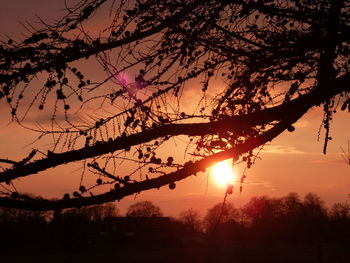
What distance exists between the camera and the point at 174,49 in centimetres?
524

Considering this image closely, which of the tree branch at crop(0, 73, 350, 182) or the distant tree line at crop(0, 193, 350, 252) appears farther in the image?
the distant tree line at crop(0, 193, 350, 252)

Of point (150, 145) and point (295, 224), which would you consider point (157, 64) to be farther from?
point (295, 224)

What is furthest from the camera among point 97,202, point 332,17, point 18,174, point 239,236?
point 239,236

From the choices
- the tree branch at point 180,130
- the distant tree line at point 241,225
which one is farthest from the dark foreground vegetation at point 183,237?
the tree branch at point 180,130

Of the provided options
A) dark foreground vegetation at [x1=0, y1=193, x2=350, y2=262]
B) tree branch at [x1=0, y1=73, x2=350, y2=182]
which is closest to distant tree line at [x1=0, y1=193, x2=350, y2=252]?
dark foreground vegetation at [x1=0, y1=193, x2=350, y2=262]

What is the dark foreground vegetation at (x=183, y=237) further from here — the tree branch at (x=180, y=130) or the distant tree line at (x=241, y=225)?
the tree branch at (x=180, y=130)

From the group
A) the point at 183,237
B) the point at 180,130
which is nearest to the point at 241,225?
the point at 183,237

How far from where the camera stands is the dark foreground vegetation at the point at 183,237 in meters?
47.2

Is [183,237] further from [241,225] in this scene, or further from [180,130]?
[180,130]

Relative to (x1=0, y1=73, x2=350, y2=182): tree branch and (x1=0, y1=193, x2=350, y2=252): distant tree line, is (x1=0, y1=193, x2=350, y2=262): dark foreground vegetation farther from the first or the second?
(x1=0, y1=73, x2=350, y2=182): tree branch

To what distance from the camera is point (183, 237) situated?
7350 centimetres

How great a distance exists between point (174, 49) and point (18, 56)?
167 cm

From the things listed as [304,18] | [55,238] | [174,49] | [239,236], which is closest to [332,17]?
[304,18]

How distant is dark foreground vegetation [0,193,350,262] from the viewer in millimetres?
47222
